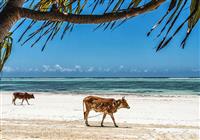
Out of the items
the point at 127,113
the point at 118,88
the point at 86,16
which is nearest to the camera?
the point at 86,16

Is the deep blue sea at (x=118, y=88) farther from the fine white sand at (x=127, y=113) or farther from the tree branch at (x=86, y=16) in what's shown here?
the tree branch at (x=86, y=16)

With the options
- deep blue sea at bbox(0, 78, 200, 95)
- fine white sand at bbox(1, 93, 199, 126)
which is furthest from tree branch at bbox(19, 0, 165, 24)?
deep blue sea at bbox(0, 78, 200, 95)

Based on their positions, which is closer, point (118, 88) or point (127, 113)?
point (127, 113)

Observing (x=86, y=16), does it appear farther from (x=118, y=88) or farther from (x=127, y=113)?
(x=118, y=88)

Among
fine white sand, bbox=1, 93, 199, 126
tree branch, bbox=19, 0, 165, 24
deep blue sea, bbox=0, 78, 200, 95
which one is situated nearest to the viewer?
tree branch, bbox=19, 0, 165, 24

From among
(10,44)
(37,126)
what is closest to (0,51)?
(10,44)

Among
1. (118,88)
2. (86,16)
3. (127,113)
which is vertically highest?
(118,88)

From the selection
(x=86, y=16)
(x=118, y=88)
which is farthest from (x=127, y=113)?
(x=118, y=88)

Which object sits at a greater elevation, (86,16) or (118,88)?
(118,88)

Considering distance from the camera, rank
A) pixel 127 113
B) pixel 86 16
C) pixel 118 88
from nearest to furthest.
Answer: pixel 86 16 → pixel 127 113 → pixel 118 88

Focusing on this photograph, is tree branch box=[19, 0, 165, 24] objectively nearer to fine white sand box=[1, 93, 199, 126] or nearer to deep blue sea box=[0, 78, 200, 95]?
fine white sand box=[1, 93, 199, 126]

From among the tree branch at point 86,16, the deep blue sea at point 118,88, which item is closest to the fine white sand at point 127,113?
the tree branch at point 86,16

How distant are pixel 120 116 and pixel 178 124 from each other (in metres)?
2.86

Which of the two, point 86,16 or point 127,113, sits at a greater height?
point 127,113
